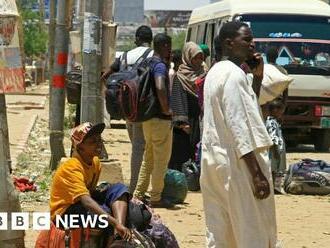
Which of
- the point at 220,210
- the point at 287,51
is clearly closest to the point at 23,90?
the point at 220,210

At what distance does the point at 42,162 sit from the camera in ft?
41.7

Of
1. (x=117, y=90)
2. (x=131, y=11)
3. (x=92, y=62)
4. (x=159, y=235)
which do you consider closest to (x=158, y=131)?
(x=117, y=90)

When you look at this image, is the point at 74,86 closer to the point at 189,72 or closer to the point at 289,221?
the point at 189,72

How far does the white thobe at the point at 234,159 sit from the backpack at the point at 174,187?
406 cm

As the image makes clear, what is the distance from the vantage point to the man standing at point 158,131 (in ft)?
27.9

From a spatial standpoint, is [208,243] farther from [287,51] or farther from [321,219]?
[287,51]

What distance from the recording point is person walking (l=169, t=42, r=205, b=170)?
9969 millimetres

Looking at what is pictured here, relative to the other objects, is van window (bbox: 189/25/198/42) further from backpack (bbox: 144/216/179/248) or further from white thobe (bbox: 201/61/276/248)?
white thobe (bbox: 201/61/276/248)

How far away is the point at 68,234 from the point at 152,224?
2.06 feet

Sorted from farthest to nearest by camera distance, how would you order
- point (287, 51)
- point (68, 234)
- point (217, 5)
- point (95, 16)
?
point (217, 5), point (287, 51), point (95, 16), point (68, 234)

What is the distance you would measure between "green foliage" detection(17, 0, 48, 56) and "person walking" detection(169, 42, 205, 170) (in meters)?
49.1

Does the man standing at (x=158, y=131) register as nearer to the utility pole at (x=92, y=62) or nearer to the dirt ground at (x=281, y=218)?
the dirt ground at (x=281, y=218)

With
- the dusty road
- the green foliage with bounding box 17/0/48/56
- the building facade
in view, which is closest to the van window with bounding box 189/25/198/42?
the dusty road

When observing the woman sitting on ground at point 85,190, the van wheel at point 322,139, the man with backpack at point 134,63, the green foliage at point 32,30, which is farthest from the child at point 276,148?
the green foliage at point 32,30
